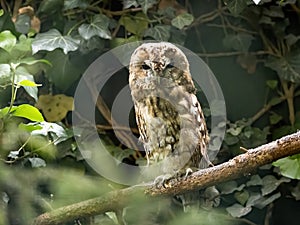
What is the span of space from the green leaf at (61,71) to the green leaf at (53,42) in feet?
0.16

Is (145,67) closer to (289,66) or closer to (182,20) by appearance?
(182,20)

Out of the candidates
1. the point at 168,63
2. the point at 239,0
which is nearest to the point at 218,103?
the point at 239,0

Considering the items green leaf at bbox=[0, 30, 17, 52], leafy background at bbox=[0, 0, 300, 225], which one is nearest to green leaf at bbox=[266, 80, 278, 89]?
leafy background at bbox=[0, 0, 300, 225]

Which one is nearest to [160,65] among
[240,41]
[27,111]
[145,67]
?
[145,67]

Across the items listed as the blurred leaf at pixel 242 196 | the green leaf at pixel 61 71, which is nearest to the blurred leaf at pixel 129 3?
the green leaf at pixel 61 71

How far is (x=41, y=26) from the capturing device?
5.20 feet

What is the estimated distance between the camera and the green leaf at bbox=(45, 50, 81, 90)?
149 cm

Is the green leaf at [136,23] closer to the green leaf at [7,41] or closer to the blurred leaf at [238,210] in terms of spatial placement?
the green leaf at [7,41]

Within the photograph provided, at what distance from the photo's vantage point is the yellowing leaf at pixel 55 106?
1.52 m

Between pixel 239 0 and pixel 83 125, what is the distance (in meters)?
0.49

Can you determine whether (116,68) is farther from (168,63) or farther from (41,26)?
(168,63)

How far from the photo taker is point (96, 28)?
1.48m

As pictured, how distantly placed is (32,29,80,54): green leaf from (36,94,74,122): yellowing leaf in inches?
6.6

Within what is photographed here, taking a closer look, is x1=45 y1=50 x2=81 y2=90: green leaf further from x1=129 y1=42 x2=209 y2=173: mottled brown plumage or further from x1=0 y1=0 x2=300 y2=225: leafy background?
x1=129 y1=42 x2=209 y2=173: mottled brown plumage
